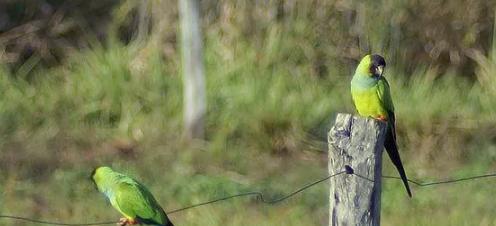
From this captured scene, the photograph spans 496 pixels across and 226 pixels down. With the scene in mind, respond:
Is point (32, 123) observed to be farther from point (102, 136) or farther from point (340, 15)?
point (340, 15)

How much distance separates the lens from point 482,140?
31.5ft

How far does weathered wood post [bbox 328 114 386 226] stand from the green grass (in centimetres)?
318

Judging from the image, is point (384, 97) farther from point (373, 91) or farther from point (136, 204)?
point (136, 204)

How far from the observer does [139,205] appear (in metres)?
5.05

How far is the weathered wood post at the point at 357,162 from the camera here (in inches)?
179

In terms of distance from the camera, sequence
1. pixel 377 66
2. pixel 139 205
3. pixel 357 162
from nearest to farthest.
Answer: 1. pixel 357 162
2. pixel 139 205
3. pixel 377 66

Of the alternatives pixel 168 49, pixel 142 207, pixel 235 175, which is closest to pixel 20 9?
pixel 168 49

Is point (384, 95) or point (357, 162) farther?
point (384, 95)

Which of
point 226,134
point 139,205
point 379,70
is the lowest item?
point 226,134

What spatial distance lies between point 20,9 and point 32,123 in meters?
2.31

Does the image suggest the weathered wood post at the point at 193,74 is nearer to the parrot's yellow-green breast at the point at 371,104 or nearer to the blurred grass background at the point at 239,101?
the blurred grass background at the point at 239,101

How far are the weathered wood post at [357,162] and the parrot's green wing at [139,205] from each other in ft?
2.87

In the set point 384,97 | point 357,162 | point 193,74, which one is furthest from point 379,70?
point 193,74

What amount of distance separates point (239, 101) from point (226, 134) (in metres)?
0.41
